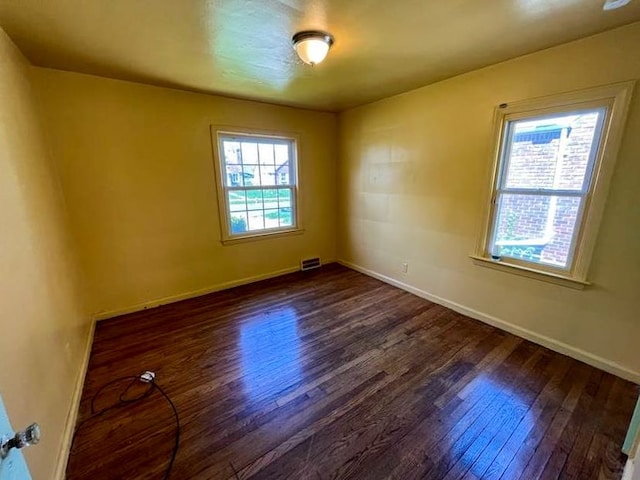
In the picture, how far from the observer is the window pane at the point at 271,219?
3905 millimetres

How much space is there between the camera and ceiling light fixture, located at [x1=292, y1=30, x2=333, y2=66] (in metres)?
1.82

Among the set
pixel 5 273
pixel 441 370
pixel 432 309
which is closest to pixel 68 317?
pixel 5 273

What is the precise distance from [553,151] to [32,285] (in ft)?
11.7

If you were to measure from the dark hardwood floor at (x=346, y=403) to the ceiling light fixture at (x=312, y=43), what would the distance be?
2247 millimetres

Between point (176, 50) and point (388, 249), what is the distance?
301 centimetres

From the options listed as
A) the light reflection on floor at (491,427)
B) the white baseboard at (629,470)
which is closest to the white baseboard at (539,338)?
the light reflection on floor at (491,427)

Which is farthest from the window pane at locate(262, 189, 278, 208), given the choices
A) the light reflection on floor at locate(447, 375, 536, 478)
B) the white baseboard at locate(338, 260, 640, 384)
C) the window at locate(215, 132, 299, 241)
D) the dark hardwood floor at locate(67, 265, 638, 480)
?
the light reflection on floor at locate(447, 375, 536, 478)

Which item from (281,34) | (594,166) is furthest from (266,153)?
(594,166)

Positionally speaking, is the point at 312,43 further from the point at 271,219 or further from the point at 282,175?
the point at 271,219

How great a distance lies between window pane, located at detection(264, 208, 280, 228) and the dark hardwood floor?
1.47 m

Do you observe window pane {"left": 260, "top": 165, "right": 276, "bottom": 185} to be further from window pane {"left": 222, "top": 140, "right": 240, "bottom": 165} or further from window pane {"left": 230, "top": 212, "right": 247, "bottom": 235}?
window pane {"left": 230, "top": 212, "right": 247, "bottom": 235}

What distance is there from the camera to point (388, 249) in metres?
3.74

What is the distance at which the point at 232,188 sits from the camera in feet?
11.6

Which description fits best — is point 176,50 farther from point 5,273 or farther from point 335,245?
point 335,245
